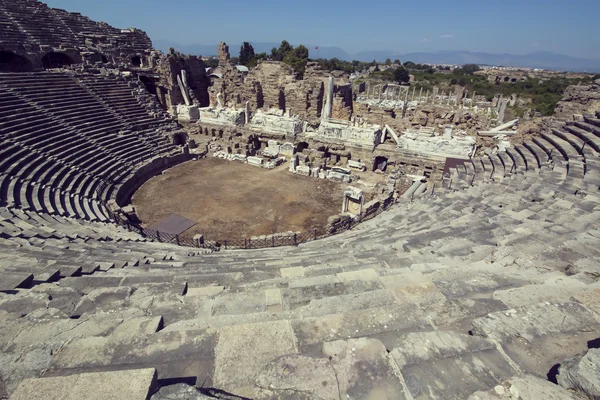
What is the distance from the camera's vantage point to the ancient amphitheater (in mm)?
2912

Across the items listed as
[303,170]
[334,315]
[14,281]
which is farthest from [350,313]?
[303,170]

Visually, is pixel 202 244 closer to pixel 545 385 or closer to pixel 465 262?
pixel 465 262

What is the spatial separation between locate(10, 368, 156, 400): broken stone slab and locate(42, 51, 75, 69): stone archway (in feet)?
129

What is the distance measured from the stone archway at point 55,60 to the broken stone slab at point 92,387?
3922 cm

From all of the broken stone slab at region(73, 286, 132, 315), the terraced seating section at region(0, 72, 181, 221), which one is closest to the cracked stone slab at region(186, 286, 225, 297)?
the broken stone slab at region(73, 286, 132, 315)

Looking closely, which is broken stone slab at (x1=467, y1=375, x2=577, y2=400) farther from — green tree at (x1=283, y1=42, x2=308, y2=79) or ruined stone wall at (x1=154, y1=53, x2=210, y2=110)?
green tree at (x1=283, y1=42, x2=308, y2=79)

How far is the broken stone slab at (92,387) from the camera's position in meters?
2.54

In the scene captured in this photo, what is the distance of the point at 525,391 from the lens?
2.58 m

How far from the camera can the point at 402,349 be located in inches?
129

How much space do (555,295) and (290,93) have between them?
30485 mm

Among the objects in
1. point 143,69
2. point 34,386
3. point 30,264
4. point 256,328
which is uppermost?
point 143,69

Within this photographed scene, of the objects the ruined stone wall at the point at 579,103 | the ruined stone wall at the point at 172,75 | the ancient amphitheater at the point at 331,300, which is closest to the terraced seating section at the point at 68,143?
the ancient amphitheater at the point at 331,300

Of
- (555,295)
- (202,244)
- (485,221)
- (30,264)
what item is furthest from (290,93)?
(555,295)

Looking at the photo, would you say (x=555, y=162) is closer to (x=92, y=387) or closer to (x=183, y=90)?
(x=92, y=387)
